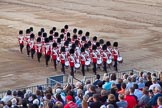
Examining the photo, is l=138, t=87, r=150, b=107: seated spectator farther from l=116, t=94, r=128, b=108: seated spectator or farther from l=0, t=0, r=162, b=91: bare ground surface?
l=0, t=0, r=162, b=91: bare ground surface

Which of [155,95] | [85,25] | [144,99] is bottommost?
[144,99]

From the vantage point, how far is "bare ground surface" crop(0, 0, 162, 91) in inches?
952

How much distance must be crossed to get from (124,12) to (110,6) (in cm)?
267

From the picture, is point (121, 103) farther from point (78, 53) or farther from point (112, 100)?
point (78, 53)

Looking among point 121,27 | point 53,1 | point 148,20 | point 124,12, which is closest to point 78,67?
point 121,27

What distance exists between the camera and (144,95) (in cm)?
1358

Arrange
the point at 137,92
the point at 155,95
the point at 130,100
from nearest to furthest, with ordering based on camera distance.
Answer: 1. the point at 130,100
2. the point at 155,95
3. the point at 137,92

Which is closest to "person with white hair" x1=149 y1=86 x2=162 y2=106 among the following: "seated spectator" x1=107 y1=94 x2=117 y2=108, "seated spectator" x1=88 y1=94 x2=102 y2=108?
"seated spectator" x1=107 y1=94 x2=117 y2=108

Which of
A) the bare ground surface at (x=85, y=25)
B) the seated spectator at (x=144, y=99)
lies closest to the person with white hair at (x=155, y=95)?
the seated spectator at (x=144, y=99)

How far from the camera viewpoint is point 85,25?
1344 inches

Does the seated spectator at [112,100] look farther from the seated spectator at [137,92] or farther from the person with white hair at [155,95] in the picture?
the seated spectator at [137,92]

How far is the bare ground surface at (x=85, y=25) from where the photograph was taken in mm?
24170

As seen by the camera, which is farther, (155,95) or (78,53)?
(78,53)

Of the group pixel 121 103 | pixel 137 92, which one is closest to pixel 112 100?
pixel 121 103
